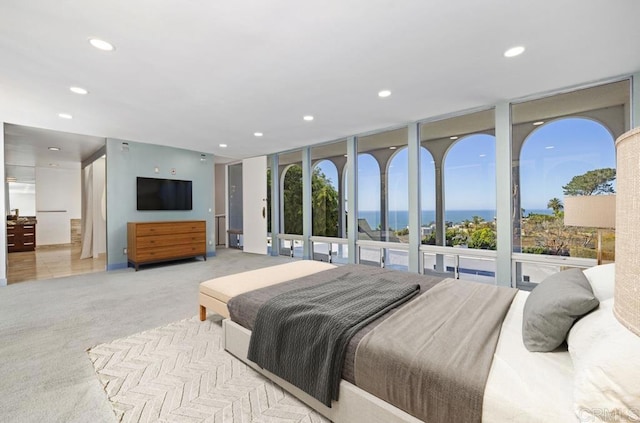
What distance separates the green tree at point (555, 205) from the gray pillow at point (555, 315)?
2.67m

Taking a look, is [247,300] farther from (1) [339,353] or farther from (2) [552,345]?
(2) [552,345]

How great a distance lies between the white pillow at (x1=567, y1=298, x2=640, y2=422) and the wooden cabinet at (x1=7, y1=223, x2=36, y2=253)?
10793 mm

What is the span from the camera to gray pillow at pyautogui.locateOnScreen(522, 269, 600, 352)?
3.99 ft

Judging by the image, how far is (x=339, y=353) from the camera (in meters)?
1.44

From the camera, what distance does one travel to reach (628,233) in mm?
458

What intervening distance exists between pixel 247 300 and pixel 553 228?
377cm

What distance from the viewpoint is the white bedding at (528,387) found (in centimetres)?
95

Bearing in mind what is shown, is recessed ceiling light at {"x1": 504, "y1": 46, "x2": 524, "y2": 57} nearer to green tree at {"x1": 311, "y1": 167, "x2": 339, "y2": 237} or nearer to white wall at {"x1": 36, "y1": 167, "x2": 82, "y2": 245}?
green tree at {"x1": 311, "y1": 167, "x2": 339, "y2": 237}

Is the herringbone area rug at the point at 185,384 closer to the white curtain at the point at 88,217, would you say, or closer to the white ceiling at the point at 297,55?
the white ceiling at the point at 297,55

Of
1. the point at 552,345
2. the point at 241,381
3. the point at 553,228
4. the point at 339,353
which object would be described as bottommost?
the point at 241,381

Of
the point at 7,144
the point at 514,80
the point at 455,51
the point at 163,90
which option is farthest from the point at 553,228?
the point at 7,144

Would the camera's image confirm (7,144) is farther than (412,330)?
Yes

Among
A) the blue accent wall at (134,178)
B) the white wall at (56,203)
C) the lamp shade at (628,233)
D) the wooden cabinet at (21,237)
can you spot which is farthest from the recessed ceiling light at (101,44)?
the white wall at (56,203)

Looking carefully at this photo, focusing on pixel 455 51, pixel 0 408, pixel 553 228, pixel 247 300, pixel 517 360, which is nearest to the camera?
pixel 517 360
